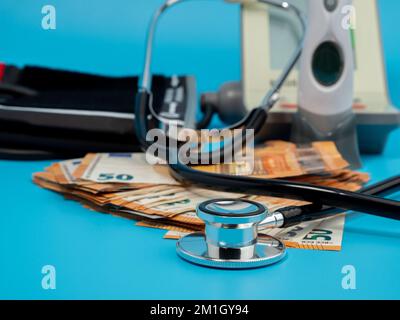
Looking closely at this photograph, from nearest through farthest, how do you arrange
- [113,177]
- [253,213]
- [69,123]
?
[253,213] → [113,177] → [69,123]

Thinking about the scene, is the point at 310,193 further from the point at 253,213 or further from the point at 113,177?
the point at 113,177

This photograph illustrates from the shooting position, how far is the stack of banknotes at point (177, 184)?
0.93 m

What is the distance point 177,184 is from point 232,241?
0.32 meters

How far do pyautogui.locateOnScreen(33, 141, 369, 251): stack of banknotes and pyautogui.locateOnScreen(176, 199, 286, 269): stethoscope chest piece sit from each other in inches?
A: 2.3

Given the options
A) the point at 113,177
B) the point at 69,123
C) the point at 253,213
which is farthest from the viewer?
the point at 69,123

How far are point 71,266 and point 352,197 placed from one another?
1.11 ft

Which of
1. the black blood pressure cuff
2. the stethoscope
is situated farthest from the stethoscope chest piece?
the black blood pressure cuff

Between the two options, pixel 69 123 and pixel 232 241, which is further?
pixel 69 123

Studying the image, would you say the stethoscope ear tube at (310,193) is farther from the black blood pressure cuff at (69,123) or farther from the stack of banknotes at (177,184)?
the black blood pressure cuff at (69,123)

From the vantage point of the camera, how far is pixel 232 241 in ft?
2.59

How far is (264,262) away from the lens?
80cm

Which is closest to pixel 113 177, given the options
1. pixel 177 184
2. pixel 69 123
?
pixel 177 184
